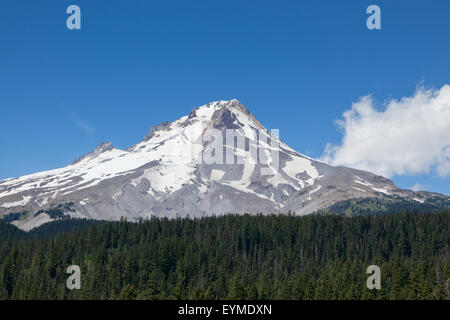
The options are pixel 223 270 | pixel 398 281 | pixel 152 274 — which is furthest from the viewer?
pixel 223 270

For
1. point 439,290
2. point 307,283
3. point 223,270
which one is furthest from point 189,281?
point 439,290

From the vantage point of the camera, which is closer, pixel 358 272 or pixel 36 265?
pixel 358 272

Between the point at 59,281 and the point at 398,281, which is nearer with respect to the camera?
the point at 398,281

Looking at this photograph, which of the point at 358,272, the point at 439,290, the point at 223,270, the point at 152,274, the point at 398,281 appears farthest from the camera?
the point at 223,270

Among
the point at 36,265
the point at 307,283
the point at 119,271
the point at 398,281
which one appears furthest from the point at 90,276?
the point at 398,281

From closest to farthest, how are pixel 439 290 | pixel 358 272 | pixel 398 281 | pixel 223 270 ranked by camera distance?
pixel 439 290 < pixel 398 281 < pixel 358 272 < pixel 223 270

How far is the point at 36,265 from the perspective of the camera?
19325 centimetres
